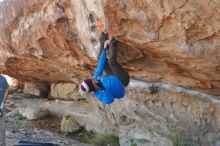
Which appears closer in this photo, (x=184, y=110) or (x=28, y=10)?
(x=184, y=110)

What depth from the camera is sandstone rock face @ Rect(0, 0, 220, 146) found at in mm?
4871

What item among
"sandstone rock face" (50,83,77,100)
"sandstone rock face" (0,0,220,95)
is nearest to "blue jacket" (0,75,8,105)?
"sandstone rock face" (0,0,220,95)

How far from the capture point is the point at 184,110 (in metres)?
7.28

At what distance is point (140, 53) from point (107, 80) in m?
1.08

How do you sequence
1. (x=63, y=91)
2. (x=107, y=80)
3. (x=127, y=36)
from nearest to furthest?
1. (x=107, y=80)
2. (x=127, y=36)
3. (x=63, y=91)

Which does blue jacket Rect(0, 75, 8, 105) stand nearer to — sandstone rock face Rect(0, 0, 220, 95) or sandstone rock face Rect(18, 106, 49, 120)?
sandstone rock face Rect(0, 0, 220, 95)

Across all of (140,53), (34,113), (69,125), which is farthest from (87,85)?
(34,113)

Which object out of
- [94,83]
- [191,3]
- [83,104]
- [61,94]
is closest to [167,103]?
[94,83]

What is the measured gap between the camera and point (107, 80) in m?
5.15

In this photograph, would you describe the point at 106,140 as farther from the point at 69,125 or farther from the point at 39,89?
the point at 39,89

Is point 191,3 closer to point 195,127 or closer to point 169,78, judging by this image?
point 169,78

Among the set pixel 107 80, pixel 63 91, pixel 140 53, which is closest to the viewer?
pixel 107 80

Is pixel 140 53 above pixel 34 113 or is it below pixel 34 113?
above

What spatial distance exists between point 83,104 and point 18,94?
332 centimetres
